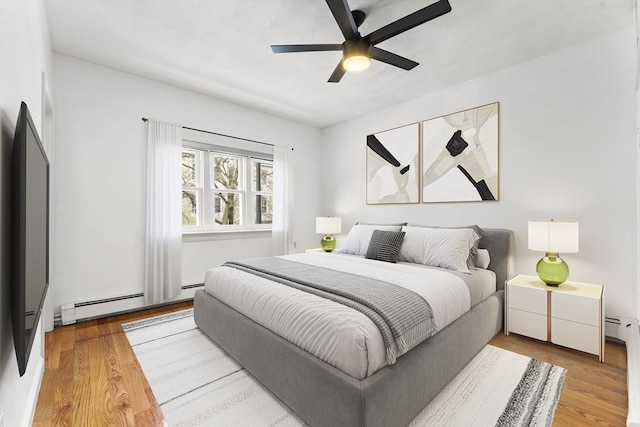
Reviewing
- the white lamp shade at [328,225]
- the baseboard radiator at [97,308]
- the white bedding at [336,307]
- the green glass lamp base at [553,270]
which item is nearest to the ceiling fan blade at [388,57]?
the white bedding at [336,307]

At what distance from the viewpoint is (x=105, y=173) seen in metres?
3.10

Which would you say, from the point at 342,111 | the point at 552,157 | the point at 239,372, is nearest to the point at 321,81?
the point at 342,111

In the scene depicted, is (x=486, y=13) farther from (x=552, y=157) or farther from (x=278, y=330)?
(x=278, y=330)

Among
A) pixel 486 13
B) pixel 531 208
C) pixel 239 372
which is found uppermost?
pixel 486 13

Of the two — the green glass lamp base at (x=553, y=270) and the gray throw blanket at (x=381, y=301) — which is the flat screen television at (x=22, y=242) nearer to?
the gray throw blanket at (x=381, y=301)

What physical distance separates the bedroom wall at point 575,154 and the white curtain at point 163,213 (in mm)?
3325

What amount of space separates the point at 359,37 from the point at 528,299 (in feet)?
8.39

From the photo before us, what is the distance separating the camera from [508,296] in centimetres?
259

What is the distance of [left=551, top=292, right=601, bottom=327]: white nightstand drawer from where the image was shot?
7.15 ft

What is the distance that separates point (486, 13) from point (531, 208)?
72.3 inches

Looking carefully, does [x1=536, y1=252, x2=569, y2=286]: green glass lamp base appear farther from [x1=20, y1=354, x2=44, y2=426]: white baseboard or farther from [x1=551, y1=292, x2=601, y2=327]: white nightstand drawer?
[x1=20, y1=354, x2=44, y2=426]: white baseboard

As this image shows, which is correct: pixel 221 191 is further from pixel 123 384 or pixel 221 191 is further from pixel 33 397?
pixel 33 397

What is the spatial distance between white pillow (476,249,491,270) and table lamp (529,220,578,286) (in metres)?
0.43

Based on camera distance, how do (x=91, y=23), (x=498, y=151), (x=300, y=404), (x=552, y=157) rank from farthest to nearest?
(x=498, y=151)
(x=552, y=157)
(x=91, y=23)
(x=300, y=404)
